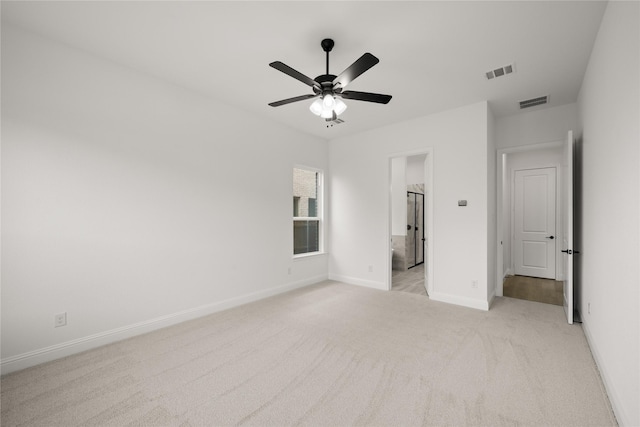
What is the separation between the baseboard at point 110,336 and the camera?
223cm

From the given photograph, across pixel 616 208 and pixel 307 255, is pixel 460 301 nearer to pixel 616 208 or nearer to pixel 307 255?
pixel 616 208

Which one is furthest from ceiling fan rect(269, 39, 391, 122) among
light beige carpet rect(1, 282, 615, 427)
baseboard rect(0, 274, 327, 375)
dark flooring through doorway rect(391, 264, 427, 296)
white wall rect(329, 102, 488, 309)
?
dark flooring through doorway rect(391, 264, 427, 296)

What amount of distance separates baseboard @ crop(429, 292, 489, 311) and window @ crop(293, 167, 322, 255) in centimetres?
226

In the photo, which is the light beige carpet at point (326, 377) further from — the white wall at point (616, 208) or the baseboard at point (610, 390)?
the white wall at point (616, 208)

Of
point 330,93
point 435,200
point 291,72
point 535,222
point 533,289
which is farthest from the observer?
point 535,222

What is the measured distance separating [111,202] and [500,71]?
429 centimetres

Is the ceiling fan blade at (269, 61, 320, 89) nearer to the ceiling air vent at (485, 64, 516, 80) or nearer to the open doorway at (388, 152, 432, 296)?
the ceiling air vent at (485, 64, 516, 80)

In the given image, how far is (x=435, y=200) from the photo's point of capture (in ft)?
13.5

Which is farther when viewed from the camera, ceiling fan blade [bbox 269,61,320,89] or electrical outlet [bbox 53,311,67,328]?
electrical outlet [bbox 53,311,67,328]

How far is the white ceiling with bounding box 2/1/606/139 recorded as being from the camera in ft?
6.75

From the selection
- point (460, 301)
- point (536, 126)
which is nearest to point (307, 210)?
point (460, 301)

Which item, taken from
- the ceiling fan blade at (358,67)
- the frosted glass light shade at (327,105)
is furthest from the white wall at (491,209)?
the ceiling fan blade at (358,67)

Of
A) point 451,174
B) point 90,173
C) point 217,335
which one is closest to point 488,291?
point 451,174

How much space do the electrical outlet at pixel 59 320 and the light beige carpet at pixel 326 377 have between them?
31 cm
